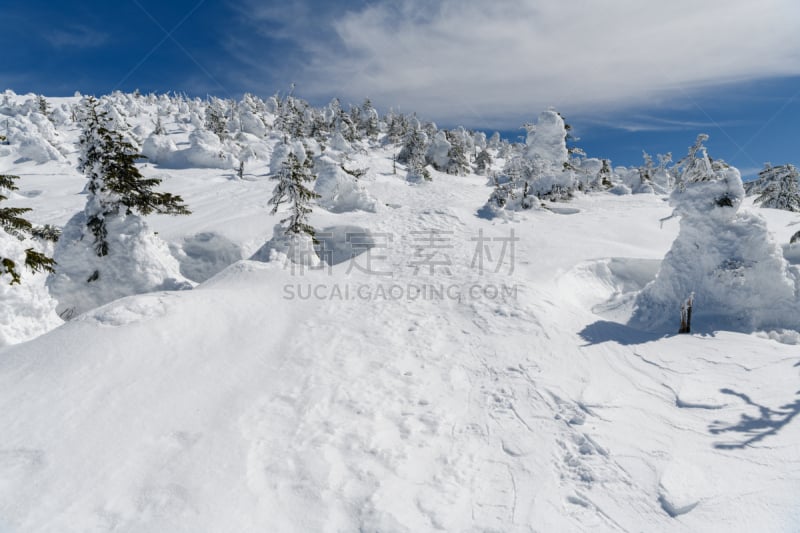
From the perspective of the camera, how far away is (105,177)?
12805 mm

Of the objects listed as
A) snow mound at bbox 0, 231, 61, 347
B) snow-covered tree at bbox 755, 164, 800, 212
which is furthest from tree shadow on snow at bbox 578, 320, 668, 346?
snow-covered tree at bbox 755, 164, 800, 212

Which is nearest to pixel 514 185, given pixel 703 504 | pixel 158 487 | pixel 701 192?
pixel 701 192

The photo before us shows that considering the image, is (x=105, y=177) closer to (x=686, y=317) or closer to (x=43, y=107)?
(x=686, y=317)

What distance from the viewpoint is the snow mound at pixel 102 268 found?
1297 centimetres

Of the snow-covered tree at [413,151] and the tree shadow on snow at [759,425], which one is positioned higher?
the snow-covered tree at [413,151]

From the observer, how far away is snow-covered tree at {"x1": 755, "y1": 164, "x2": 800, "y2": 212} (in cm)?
2769

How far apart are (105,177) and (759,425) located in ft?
63.3

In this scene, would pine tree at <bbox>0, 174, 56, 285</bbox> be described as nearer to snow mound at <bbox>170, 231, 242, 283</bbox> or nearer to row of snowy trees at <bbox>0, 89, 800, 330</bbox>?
row of snowy trees at <bbox>0, 89, 800, 330</bbox>

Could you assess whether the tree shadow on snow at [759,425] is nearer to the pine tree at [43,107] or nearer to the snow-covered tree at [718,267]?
the snow-covered tree at [718,267]

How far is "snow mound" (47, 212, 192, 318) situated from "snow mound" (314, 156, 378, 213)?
1374cm

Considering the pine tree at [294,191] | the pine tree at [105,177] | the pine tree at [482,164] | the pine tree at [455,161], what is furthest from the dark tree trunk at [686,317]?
the pine tree at [482,164]

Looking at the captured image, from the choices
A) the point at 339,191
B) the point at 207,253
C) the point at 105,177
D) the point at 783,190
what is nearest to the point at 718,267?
the point at 105,177

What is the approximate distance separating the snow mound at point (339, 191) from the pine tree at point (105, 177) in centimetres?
1321

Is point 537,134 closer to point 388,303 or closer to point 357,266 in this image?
point 357,266
